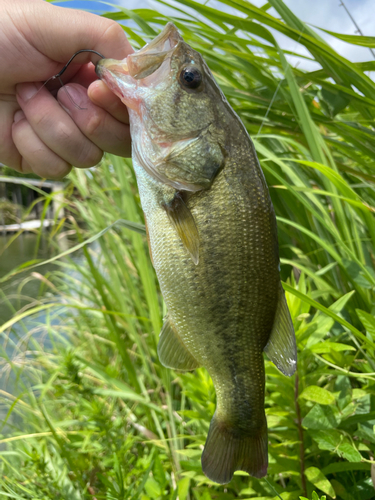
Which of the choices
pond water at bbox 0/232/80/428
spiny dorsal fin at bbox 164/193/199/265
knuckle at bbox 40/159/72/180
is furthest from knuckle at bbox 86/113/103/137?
pond water at bbox 0/232/80/428

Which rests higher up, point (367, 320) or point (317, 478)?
point (367, 320)

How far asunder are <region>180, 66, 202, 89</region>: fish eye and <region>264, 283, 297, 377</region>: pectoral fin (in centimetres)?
70

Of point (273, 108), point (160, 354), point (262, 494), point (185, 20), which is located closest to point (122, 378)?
point (262, 494)

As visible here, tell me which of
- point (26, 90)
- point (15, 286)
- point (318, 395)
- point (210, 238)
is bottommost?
point (318, 395)

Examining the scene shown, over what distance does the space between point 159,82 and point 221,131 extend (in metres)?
0.27

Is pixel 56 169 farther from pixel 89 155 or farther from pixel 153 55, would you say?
pixel 153 55

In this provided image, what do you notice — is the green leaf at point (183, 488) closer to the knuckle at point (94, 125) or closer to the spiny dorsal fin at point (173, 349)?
the spiny dorsal fin at point (173, 349)

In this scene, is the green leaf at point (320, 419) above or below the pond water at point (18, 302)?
below

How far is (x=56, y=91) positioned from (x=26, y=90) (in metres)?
0.12

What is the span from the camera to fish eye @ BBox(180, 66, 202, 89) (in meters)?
1.18

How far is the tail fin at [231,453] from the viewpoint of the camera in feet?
3.54

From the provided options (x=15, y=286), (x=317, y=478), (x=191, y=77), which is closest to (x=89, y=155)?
(x=191, y=77)

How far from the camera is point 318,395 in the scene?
1.25 m

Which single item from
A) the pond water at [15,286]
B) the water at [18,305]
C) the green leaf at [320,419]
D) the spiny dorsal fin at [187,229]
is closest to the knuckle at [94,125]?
the spiny dorsal fin at [187,229]
